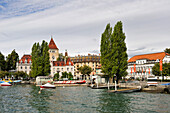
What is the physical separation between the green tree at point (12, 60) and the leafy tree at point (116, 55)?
75.9 meters

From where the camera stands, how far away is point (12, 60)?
12706 cm

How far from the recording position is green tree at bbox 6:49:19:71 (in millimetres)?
124562

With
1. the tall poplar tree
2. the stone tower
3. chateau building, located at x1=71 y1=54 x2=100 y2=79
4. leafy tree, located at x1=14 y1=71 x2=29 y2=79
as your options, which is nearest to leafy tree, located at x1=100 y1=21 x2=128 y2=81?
the tall poplar tree

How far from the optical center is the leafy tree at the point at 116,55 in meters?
66.7

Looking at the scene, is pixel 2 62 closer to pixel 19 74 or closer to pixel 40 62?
pixel 19 74

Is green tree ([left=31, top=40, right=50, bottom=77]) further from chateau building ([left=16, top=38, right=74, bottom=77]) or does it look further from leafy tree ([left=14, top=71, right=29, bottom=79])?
chateau building ([left=16, top=38, right=74, bottom=77])

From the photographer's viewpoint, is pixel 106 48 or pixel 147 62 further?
pixel 147 62

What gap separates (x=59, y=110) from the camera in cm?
2912

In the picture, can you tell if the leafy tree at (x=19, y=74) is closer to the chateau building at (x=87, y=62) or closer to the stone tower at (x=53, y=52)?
the stone tower at (x=53, y=52)

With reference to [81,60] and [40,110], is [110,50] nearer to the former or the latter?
[40,110]

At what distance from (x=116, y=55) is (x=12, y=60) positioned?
3223 inches

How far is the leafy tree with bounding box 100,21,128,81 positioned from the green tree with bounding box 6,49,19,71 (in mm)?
75930

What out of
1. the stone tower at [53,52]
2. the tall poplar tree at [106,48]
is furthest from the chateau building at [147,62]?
the stone tower at [53,52]

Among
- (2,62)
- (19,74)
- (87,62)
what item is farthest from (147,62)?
(2,62)
